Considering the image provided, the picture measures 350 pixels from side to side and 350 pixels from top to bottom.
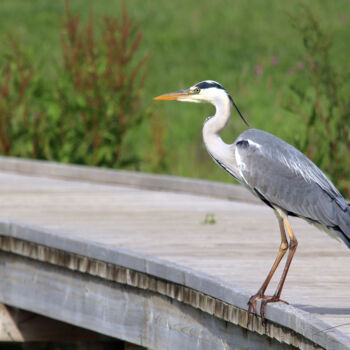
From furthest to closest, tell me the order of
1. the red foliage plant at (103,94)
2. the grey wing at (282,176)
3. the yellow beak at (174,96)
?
the red foliage plant at (103,94)
the yellow beak at (174,96)
the grey wing at (282,176)

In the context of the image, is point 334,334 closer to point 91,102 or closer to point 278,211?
point 278,211

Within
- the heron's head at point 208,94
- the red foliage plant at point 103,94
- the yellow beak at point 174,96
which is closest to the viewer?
the heron's head at point 208,94

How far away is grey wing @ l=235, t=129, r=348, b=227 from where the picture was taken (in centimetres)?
513

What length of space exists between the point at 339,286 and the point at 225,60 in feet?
69.1

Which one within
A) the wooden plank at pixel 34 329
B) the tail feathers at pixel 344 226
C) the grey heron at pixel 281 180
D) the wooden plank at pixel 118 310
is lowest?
the wooden plank at pixel 34 329

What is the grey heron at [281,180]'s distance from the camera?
16.5 ft

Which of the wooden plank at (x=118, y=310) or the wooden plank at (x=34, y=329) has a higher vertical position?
the wooden plank at (x=118, y=310)

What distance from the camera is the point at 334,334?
4289 millimetres

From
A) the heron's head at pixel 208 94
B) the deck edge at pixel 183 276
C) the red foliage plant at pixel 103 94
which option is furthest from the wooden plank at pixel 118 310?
the red foliage plant at pixel 103 94

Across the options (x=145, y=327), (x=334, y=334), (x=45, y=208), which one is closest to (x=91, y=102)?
(x=45, y=208)

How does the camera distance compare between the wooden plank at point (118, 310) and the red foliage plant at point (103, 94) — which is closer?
the wooden plank at point (118, 310)

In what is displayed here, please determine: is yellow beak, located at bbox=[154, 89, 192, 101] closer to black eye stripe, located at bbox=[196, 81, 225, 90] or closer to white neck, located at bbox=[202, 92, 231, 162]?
black eye stripe, located at bbox=[196, 81, 225, 90]

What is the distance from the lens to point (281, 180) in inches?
207

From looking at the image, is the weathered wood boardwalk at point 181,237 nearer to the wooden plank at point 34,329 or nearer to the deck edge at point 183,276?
the deck edge at point 183,276
